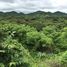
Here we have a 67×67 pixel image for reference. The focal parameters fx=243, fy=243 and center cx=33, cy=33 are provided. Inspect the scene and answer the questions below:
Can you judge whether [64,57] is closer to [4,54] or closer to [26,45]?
[4,54]

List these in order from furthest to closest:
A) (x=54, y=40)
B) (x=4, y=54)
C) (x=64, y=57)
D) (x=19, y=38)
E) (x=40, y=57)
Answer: (x=54, y=40) < (x=19, y=38) < (x=40, y=57) < (x=64, y=57) < (x=4, y=54)

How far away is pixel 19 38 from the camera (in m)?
23.0

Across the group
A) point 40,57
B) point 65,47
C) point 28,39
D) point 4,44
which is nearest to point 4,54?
point 4,44

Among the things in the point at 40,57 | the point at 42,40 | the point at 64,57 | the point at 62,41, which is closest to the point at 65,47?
the point at 62,41

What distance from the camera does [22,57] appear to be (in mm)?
12539

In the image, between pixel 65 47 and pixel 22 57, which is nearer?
pixel 22 57

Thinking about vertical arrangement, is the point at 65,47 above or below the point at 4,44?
below

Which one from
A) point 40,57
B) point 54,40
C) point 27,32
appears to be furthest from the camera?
point 54,40

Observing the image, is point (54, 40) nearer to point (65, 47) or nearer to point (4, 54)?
point (65, 47)

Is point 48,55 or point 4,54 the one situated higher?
point 4,54

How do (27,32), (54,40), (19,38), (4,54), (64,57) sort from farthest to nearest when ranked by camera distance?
1. (54,40)
2. (27,32)
3. (19,38)
4. (64,57)
5. (4,54)

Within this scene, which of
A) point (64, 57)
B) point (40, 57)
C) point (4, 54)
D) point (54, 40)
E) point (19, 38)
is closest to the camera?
point (4, 54)

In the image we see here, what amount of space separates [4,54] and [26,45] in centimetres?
1144

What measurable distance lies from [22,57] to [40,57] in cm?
907
